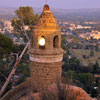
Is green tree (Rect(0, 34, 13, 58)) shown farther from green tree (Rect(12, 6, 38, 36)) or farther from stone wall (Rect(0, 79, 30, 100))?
stone wall (Rect(0, 79, 30, 100))

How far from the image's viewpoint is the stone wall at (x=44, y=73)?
18.4 ft

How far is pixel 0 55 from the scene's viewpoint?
9.09m

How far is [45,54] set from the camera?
5555 millimetres

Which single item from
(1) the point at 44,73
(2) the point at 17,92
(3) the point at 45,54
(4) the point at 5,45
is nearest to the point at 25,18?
(4) the point at 5,45

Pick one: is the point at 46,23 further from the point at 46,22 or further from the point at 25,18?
the point at 25,18

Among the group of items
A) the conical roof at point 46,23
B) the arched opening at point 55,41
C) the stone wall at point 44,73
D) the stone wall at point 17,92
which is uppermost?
the conical roof at point 46,23

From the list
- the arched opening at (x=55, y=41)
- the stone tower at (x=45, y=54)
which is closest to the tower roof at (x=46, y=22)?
the stone tower at (x=45, y=54)

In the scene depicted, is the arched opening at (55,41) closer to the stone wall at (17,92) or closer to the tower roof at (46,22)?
the tower roof at (46,22)

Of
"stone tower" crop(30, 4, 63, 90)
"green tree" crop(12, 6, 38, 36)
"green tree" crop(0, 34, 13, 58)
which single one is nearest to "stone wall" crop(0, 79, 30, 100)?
"stone tower" crop(30, 4, 63, 90)

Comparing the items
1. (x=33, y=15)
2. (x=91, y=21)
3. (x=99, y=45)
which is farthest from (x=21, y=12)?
(x=91, y=21)

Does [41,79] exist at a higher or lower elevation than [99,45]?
higher

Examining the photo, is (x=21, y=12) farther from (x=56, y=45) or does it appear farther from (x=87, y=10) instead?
(x=87, y=10)

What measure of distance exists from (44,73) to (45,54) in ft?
1.83

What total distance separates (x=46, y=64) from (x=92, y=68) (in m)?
19.3
